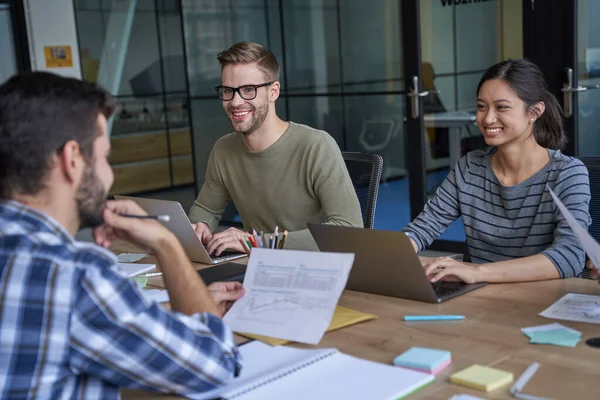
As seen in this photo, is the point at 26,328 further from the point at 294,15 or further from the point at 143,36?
the point at 143,36

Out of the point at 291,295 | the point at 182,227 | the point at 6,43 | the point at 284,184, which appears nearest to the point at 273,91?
the point at 284,184

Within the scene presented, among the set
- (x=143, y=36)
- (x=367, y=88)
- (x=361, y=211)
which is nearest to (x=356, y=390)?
(x=361, y=211)

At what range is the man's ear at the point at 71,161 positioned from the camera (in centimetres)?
111

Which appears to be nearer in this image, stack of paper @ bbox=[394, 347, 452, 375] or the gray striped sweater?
stack of paper @ bbox=[394, 347, 452, 375]

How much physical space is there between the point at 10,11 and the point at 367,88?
316cm

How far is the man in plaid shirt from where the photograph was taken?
1013 mm

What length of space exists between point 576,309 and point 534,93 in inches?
33.2

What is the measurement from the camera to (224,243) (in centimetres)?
221

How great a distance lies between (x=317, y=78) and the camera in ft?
17.3

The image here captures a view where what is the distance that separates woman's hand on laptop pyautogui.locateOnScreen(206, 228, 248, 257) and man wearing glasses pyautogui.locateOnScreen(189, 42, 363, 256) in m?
0.33

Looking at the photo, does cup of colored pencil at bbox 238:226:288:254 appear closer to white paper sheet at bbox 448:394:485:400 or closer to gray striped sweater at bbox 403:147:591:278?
gray striped sweater at bbox 403:147:591:278

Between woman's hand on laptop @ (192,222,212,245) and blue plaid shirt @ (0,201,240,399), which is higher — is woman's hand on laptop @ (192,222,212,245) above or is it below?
below

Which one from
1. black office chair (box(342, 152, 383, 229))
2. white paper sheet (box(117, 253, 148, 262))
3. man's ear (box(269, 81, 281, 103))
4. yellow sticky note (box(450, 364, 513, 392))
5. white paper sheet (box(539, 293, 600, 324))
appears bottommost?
white paper sheet (box(117, 253, 148, 262))

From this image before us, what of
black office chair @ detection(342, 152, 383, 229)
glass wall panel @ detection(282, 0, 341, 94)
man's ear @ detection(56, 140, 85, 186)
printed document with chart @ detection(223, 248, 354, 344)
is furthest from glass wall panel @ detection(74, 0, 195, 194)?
man's ear @ detection(56, 140, 85, 186)
